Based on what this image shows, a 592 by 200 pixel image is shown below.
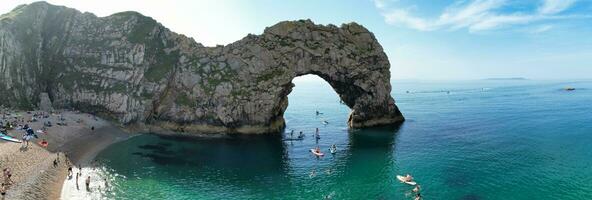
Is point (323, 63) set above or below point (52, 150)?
above

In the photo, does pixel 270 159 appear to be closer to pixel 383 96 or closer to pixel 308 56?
pixel 308 56

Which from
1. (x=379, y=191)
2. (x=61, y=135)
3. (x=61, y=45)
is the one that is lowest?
(x=379, y=191)

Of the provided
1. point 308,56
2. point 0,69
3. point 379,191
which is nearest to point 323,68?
point 308,56

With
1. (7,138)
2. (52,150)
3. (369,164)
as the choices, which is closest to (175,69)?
(52,150)

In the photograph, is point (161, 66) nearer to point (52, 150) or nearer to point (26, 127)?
point (26, 127)

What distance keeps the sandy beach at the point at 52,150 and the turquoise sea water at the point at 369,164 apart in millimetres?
5348

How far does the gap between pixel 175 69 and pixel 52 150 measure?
1533 inches

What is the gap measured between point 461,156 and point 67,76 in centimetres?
10053

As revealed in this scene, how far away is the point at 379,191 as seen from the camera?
51625mm

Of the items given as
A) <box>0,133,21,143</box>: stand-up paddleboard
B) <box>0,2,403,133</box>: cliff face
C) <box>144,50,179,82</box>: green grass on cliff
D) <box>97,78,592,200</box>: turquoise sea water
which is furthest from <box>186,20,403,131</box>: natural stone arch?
<box>0,133,21,143</box>: stand-up paddleboard

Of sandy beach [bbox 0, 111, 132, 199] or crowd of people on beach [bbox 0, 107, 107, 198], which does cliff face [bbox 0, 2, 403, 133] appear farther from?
crowd of people on beach [bbox 0, 107, 107, 198]

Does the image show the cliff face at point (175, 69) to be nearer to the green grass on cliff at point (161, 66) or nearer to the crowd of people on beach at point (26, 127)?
the green grass on cliff at point (161, 66)

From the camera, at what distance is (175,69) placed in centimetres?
10275

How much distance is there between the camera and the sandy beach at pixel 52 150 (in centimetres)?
5025
